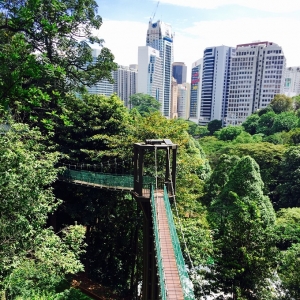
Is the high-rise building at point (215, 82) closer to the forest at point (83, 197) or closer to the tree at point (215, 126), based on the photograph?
the tree at point (215, 126)

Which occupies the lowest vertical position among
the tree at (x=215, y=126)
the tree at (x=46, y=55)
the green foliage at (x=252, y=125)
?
the tree at (x=215, y=126)

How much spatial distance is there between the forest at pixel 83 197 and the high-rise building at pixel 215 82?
160 feet

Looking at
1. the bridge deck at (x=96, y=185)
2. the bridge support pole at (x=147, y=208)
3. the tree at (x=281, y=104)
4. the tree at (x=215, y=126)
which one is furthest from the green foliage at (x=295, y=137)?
the tree at (x=215, y=126)

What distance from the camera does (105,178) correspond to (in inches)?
336

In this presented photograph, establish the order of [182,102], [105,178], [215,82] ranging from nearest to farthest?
[105,178], [215,82], [182,102]

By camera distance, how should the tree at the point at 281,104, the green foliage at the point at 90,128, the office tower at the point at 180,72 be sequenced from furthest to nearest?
the office tower at the point at 180,72
the tree at the point at 281,104
the green foliage at the point at 90,128

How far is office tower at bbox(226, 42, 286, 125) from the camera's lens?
52.2m

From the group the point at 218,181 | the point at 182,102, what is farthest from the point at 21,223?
the point at 182,102

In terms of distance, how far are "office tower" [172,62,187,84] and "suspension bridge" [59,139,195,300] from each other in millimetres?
104985

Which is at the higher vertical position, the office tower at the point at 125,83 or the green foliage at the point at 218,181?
the office tower at the point at 125,83

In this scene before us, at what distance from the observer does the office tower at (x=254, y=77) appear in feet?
171

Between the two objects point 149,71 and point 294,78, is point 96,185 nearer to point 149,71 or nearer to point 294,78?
point 149,71

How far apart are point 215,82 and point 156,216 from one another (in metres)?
59.8

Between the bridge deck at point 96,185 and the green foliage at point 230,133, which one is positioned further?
the green foliage at point 230,133
